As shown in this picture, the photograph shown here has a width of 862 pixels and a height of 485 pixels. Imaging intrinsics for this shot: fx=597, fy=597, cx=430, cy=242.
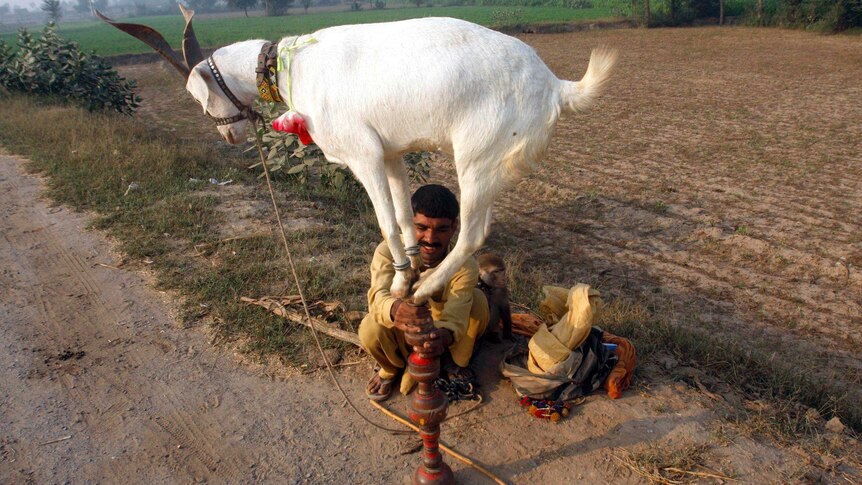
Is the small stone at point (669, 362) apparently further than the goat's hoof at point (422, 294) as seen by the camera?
Yes

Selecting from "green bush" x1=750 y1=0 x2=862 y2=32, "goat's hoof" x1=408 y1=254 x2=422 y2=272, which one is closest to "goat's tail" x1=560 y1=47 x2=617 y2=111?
"goat's hoof" x1=408 y1=254 x2=422 y2=272

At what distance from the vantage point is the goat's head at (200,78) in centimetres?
240

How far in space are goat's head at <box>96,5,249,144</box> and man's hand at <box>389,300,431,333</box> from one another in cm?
105

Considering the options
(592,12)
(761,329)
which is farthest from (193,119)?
(592,12)

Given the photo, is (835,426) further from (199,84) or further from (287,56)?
(199,84)

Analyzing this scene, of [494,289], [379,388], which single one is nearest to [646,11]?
[494,289]

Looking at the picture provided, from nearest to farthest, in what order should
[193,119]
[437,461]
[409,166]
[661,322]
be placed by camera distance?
1. [437,461]
2. [661,322]
3. [409,166]
4. [193,119]

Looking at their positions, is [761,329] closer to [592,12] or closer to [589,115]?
[589,115]

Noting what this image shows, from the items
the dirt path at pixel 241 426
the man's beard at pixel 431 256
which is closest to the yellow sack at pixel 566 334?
the dirt path at pixel 241 426

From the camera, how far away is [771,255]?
5.82 metres

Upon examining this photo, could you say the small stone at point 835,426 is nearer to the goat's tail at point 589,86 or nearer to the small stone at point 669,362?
the small stone at point 669,362

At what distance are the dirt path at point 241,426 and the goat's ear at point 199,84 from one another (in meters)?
1.75

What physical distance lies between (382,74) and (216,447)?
6.95ft

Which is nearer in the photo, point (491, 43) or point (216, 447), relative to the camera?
point (491, 43)
